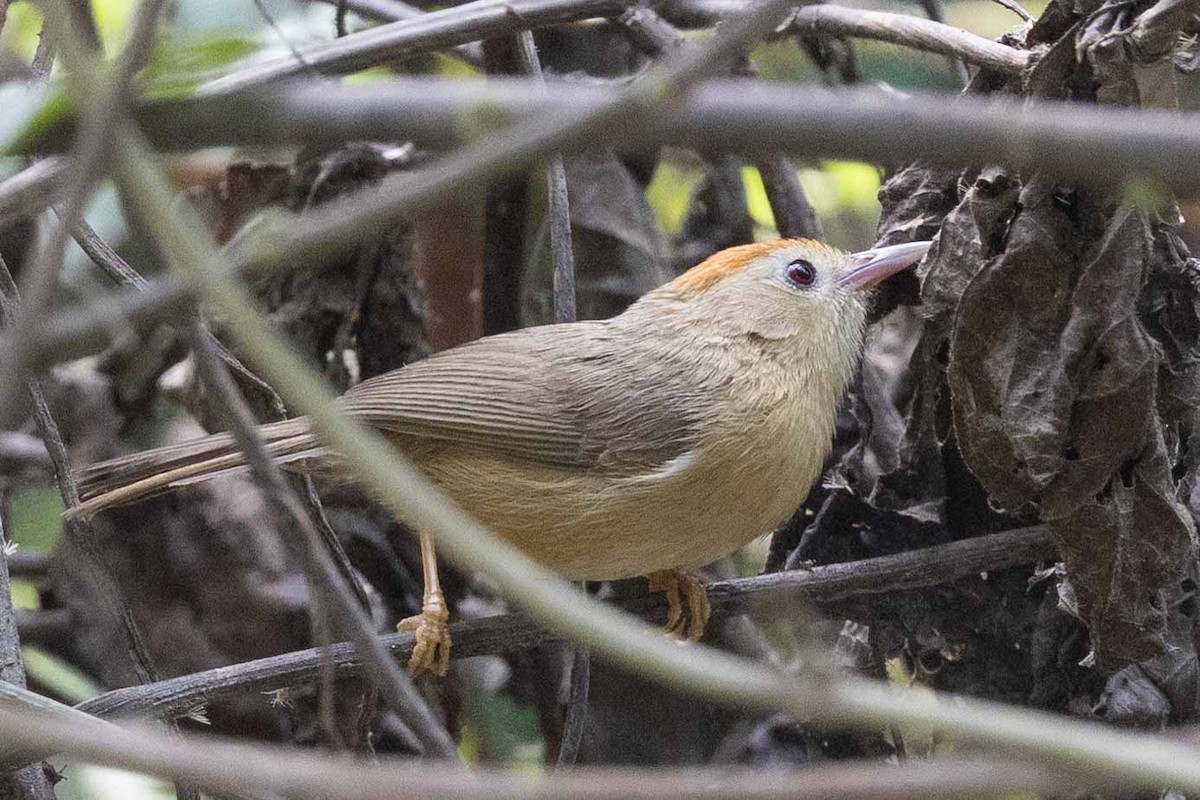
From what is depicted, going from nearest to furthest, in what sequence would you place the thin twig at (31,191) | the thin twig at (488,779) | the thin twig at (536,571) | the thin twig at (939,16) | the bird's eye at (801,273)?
the thin twig at (488,779)
the thin twig at (536,571)
the thin twig at (31,191)
the bird's eye at (801,273)
the thin twig at (939,16)

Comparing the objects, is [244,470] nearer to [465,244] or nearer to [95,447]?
[95,447]

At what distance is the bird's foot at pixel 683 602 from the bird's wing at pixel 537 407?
0.43 metres

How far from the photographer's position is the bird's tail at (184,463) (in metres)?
3.63

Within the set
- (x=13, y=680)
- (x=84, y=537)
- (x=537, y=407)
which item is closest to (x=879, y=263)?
(x=537, y=407)

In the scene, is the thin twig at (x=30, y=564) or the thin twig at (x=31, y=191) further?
the thin twig at (x=30, y=564)

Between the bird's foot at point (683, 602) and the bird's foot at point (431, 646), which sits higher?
the bird's foot at point (431, 646)

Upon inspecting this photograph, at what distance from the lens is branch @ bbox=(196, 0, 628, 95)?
115 inches

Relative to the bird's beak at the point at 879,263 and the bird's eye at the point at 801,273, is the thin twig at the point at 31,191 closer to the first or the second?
the bird's beak at the point at 879,263

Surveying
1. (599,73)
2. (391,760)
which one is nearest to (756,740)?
(391,760)

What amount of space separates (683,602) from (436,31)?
173 cm

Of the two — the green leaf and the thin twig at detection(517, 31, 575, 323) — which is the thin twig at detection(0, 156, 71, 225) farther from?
the green leaf

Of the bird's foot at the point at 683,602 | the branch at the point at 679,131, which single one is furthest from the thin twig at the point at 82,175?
the bird's foot at the point at 683,602

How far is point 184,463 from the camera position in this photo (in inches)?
146

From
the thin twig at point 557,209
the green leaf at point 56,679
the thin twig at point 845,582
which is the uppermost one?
the thin twig at point 557,209
